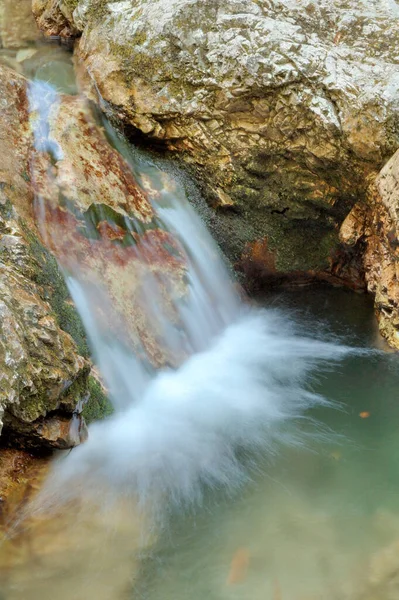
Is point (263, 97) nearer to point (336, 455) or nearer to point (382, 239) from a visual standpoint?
point (382, 239)

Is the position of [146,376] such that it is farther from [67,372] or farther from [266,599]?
[266,599]

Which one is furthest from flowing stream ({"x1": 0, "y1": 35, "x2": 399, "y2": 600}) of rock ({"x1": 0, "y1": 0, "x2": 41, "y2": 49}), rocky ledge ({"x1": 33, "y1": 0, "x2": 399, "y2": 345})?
rock ({"x1": 0, "y1": 0, "x2": 41, "y2": 49})

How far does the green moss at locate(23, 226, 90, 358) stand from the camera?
4074 millimetres

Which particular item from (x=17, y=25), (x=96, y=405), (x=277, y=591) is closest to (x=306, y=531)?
(x=277, y=591)

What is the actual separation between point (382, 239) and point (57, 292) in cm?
297

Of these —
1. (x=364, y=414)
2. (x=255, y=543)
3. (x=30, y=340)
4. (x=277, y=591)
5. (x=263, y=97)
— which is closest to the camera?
(x=277, y=591)

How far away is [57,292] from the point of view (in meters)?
4.20

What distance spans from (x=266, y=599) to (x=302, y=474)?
40.2 inches

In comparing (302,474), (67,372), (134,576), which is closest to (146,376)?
(67,372)

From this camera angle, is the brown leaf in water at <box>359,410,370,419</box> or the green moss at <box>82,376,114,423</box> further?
the brown leaf in water at <box>359,410,370,419</box>

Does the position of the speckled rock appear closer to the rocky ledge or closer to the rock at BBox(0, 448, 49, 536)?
the rocky ledge

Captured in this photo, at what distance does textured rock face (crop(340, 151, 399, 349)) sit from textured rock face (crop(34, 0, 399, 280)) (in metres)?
0.17

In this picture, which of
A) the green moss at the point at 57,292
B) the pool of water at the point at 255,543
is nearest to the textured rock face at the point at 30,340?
the green moss at the point at 57,292

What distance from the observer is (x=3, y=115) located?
4969 millimetres
